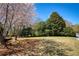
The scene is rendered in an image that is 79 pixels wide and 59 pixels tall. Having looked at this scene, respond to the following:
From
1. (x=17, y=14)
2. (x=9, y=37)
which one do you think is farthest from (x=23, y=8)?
(x=9, y=37)

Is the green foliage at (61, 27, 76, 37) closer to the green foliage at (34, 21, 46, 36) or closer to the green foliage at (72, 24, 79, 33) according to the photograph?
A: the green foliage at (72, 24, 79, 33)

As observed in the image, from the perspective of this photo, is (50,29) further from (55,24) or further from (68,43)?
(68,43)

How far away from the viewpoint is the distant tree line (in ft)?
9.84

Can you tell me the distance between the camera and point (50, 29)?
120 inches

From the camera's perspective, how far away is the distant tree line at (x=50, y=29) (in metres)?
3.00

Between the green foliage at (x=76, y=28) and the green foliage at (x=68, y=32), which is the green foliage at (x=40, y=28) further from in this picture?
the green foliage at (x=76, y=28)

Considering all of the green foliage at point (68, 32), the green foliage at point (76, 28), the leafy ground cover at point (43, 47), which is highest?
the green foliage at point (76, 28)

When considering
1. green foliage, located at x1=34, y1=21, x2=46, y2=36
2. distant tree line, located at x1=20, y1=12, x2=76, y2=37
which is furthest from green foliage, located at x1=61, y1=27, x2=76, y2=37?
green foliage, located at x1=34, y1=21, x2=46, y2=36

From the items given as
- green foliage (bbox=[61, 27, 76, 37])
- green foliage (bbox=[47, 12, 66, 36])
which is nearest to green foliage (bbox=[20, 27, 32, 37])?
green foliage (bbox=[47, 12, 66, 36])

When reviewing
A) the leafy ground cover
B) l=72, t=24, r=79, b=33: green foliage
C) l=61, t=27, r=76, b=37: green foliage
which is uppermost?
l=72, t=24, r=79, b=33: green foliage

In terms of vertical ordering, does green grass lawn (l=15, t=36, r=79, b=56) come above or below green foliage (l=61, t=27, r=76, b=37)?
below

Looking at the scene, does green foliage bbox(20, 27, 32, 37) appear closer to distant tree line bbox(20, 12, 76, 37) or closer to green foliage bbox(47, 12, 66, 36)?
distant tree line bbox(20, 12, 76, 37)

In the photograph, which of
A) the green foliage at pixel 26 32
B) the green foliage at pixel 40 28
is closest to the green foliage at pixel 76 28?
the green foliage at pixel 40 28

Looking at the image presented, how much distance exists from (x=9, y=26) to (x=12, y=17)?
108mm
